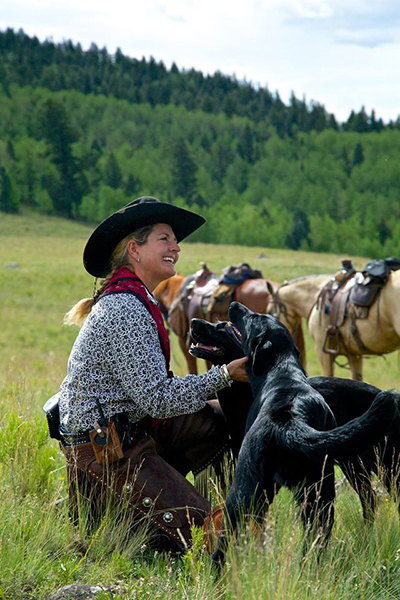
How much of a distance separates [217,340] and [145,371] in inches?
23.6

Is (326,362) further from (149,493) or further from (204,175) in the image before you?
(204,175)

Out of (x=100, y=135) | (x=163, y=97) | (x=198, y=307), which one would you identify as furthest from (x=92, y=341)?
(x=163, y=97)

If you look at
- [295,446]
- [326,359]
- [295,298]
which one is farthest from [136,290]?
[295,298]

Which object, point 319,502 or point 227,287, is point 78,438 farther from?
point 227,287

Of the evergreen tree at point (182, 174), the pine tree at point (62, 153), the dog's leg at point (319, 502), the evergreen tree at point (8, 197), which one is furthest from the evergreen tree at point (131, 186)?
the dog's leg at point (319, 502)

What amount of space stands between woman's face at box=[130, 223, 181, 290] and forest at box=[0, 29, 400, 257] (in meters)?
88.8

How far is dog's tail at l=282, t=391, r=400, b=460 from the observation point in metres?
2.66

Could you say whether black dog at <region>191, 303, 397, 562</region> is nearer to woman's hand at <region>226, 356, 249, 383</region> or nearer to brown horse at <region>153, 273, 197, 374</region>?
woman's hand at <region>226, 356, 249, 383</region>

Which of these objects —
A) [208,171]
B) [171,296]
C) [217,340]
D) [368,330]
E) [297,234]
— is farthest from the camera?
[208,171]

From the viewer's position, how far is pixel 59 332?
23.5 metres

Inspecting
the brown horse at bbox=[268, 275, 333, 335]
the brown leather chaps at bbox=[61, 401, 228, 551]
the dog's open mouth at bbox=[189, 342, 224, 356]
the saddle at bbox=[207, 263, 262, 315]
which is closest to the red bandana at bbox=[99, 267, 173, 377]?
the dog's open mouth at bbox=[189, 342, 224, 356]

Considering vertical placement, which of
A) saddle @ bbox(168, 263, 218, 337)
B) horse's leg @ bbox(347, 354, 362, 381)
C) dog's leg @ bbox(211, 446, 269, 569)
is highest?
dog's leg @ bbox(211, 446, 269, 569)

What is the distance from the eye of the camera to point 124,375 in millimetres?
3576

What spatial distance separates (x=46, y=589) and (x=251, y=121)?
160 m
